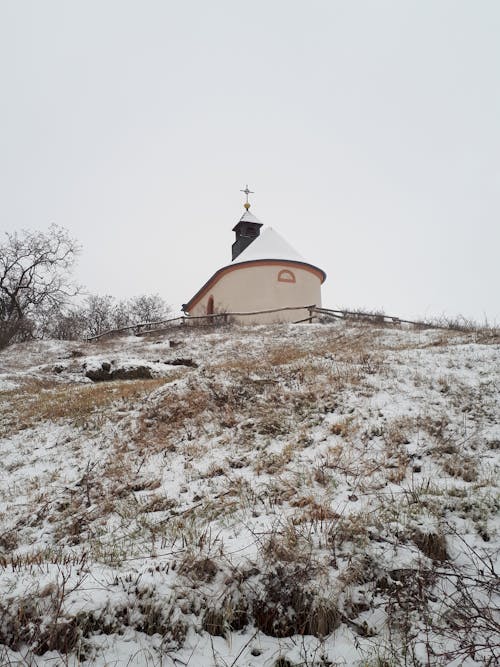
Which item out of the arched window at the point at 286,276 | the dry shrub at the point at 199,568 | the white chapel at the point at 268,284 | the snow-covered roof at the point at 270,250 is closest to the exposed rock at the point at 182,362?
the dry shrub at the point at 199,568

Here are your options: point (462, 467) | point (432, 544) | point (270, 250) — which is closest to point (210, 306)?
point (270, 250)

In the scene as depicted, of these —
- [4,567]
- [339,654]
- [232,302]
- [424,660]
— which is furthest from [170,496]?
[232,302]

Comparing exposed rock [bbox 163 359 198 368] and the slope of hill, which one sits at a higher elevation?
exposed rock [bbox 163 359 198 368]

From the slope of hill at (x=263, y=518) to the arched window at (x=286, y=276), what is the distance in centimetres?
1707

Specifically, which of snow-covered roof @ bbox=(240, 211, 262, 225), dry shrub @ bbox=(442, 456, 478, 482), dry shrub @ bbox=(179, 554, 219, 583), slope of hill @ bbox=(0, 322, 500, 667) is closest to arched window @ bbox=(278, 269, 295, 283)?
snow-covered roof @ bbox=(240, 211, 262, 225)

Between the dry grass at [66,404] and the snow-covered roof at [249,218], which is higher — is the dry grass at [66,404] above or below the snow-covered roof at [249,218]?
below

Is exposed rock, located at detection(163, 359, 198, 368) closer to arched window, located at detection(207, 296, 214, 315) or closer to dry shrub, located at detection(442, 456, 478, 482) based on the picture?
dry shrub, located at detection(442, 456, 478, 482)

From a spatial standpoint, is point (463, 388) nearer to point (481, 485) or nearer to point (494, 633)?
point (481, 485)

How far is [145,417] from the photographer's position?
6766 millimetres

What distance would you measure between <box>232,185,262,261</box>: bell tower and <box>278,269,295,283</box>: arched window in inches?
287

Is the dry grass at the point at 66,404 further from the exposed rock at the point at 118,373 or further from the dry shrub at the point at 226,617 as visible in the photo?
the dry shrub at the point at 226,617

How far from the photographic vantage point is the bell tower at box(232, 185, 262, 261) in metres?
31.9

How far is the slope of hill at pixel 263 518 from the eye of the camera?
2.14m

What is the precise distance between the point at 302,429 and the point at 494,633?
11.9 ft
